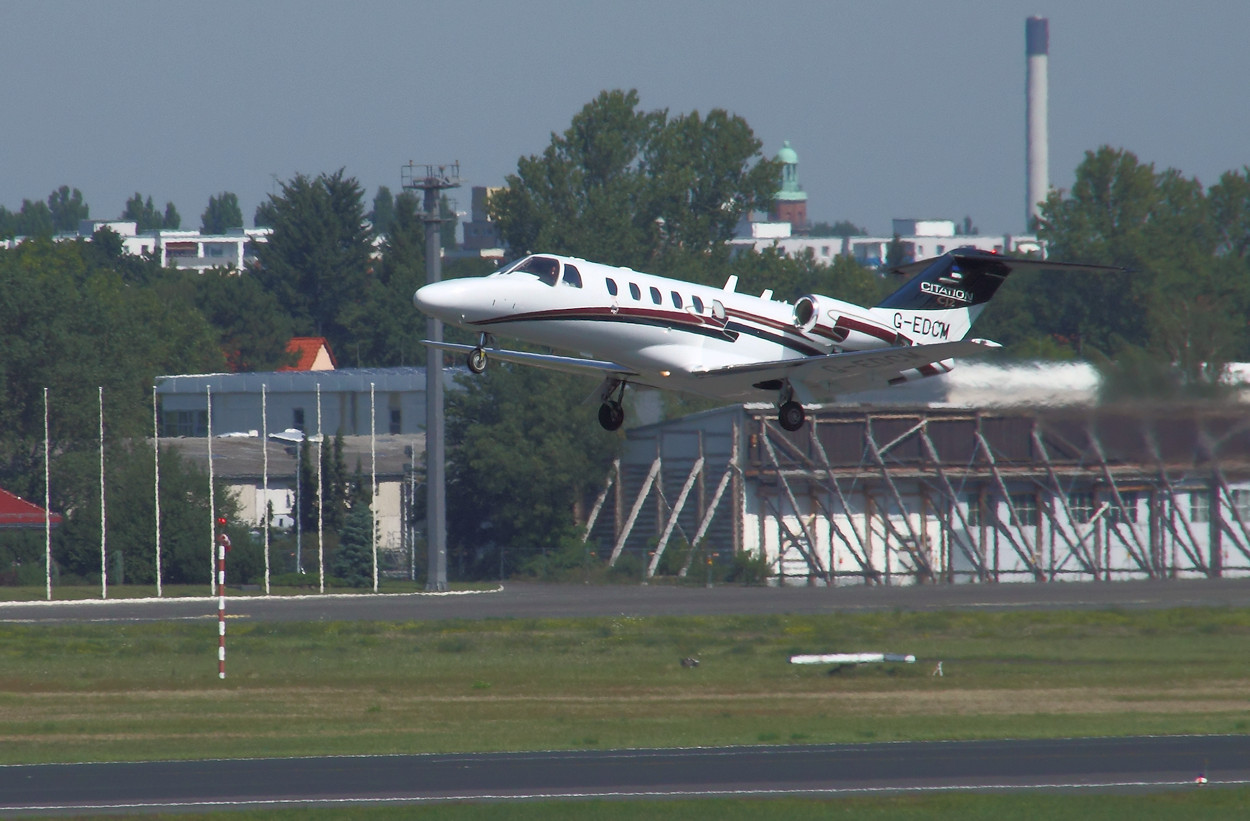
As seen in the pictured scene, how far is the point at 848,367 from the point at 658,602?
2919 cm

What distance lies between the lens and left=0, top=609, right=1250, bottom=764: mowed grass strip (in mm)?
31312

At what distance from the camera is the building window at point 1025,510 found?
226ft

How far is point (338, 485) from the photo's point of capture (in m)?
77.6

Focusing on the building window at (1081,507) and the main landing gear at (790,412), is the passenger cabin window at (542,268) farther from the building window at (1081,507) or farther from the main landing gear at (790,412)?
the building window at (1081,507)

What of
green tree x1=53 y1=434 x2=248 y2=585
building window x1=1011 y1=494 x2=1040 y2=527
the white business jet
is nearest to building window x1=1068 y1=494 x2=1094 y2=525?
building window x1=1011 y1=494 x2=1040 y2=527

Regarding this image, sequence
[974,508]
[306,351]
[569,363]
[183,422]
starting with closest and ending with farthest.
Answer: [569,363]
[974,508]
[183,422]
[306,351]

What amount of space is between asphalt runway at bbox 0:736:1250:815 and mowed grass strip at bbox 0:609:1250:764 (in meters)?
1.48

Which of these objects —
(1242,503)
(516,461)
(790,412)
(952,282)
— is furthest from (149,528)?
(790,412)

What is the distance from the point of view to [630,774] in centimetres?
2628

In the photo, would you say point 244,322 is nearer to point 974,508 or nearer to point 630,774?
point 974,508

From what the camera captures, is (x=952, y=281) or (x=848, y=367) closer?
(x=848, y=367)

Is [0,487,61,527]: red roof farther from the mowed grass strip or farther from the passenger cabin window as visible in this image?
the passenger cabin window

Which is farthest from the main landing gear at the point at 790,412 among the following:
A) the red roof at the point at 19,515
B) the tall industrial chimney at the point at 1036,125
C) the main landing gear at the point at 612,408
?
the tall industrial chimney at the point at 1036,125

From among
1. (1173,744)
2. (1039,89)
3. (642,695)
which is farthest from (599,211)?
(1039,89)
